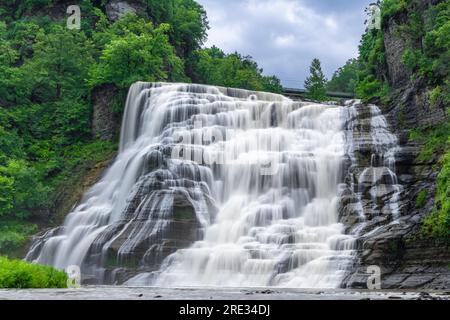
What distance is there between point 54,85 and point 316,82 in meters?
39.2

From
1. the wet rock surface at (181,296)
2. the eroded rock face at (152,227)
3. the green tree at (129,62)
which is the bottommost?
the wet rock surface at (181,296)

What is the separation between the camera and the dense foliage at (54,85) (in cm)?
3375

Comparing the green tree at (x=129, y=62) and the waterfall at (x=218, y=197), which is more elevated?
the green tree at (x=129, y=62)

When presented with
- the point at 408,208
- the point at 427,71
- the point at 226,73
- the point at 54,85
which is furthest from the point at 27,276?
the point at 226,73

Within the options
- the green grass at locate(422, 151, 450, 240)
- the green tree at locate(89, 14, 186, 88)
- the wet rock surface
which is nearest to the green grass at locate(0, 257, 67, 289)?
the wet rock surface

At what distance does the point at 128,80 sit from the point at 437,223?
890 inches

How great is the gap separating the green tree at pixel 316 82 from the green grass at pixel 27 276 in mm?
53507

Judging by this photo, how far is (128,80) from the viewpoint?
38.9 m

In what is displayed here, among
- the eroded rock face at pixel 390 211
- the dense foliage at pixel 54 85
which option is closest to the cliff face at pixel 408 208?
the eroded rock face at pixel 390 211

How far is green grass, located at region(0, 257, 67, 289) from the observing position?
12.4 metres

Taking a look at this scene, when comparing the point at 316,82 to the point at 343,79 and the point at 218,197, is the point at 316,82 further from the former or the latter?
the point at 218,197

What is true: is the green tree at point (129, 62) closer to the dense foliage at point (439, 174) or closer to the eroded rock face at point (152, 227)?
the eroded rock face at point (152, 227)

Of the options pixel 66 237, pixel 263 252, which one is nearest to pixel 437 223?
pixel 263 252
